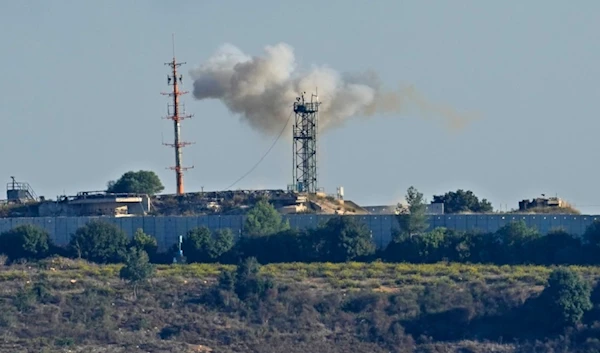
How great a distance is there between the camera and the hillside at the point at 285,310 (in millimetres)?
71625

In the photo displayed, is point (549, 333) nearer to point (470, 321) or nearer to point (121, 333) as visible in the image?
point (470, 321)

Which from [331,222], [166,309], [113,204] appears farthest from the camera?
[113,204]

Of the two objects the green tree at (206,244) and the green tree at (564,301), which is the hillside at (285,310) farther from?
the green tree at (206,244)

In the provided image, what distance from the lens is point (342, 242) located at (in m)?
85.0

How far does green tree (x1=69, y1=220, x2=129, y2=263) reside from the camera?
87375mm

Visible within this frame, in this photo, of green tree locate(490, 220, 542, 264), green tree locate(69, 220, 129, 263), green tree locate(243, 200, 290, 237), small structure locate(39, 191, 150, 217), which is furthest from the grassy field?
small structure locate(39, 191, 150, 217)

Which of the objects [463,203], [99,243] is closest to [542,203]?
[463,203]

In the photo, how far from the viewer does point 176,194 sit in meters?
99.0

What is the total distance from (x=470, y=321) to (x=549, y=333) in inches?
126

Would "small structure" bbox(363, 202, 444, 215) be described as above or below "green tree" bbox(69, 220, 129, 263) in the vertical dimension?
above

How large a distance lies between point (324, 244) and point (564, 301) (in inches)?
623

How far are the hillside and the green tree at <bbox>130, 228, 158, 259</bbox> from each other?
485 cm

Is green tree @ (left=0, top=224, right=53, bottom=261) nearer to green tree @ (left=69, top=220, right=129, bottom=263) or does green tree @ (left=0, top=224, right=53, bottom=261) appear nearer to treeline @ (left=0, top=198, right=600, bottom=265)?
treeline @ (left=0, top=198, right=600, bottom=265)

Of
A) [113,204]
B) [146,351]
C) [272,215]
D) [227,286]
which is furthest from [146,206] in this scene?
[146,351]
